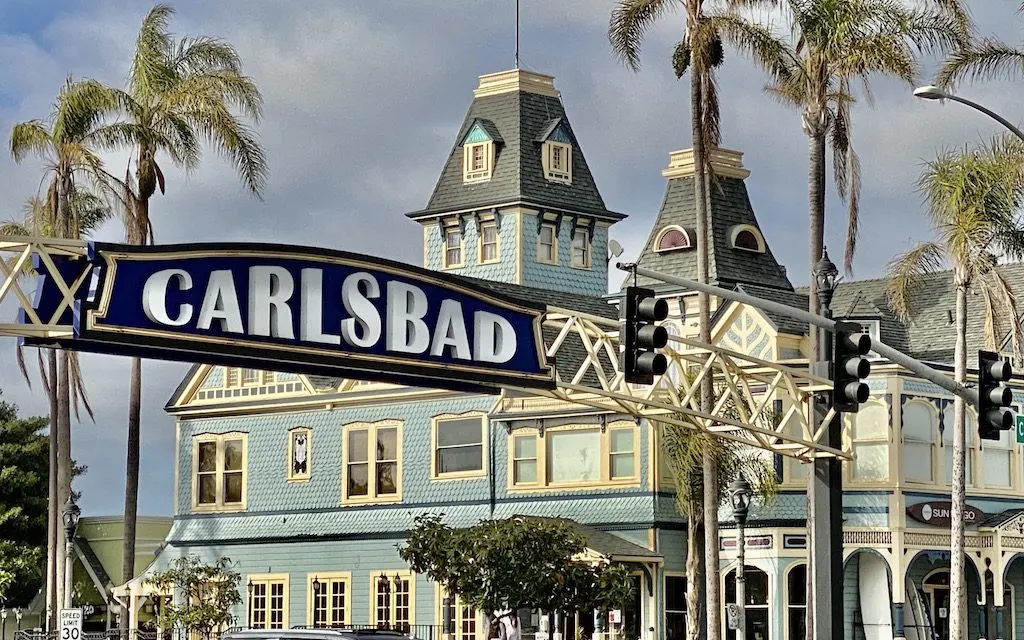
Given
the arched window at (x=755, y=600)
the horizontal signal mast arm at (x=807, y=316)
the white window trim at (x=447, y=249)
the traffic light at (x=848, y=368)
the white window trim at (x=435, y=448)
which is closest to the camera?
the horizontal signal mast arm at (x=807, y=316)

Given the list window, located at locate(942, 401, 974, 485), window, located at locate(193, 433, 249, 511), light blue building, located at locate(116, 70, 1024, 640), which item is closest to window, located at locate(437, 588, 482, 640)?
Answer: light blue building, located at locate(116, 70, 1024, 640)

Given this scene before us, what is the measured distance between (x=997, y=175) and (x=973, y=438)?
36.0ft

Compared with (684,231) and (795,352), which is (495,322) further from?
(684,231)

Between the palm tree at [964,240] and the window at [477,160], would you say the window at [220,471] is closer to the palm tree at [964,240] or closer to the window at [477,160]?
the window at [477,160]

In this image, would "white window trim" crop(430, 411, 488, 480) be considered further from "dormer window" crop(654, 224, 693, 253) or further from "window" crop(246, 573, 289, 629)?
"dormer window" crop(654, 224, 693, 253)

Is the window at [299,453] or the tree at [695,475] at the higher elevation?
the window at [299,453]

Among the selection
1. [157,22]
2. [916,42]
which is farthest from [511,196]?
[916,42]

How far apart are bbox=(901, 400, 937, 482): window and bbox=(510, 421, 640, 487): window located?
6.84 m

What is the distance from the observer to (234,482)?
186 ft

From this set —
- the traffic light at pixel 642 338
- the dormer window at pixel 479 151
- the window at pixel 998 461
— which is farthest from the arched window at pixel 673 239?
the traffic light at pixel 642 338

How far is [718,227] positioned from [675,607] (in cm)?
1210

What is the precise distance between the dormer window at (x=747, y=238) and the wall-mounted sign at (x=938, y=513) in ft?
35.7

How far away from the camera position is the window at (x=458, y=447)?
51500 mm

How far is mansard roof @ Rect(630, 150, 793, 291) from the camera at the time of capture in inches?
2133
